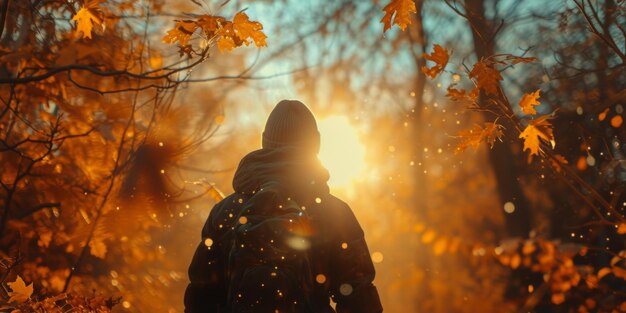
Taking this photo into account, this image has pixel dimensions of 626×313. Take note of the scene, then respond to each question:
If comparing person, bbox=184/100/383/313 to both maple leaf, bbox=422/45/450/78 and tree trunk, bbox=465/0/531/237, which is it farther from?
tree trunk, bbox=465/0/531/237

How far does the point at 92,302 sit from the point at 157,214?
3.57m

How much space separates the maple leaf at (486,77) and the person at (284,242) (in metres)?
1.08

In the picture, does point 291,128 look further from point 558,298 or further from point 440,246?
point 440,246

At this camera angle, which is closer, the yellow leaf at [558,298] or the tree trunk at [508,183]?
the yellow leaf at [558,298]

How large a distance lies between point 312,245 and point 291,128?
0.77 metres

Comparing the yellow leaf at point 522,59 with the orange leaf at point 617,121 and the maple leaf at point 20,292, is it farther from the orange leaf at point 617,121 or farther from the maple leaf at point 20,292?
the orange leaf at point 617,121

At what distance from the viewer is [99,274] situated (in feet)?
37.3

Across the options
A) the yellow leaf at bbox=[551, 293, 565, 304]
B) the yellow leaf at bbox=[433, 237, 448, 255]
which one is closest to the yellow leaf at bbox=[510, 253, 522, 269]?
the yellow leaf at bbox=[551, 293, 565, 304]

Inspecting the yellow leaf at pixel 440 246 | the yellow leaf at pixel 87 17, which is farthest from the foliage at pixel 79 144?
the yellow leaf at pixel 440 246

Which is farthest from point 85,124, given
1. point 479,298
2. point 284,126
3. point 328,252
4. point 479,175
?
point 479,175

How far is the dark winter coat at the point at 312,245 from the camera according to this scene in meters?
3.44

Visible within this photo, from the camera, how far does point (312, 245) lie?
347 cm

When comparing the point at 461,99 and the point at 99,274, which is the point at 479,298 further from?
the point at 461,99

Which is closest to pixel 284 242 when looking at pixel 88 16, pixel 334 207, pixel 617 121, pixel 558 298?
pixel 334 207
